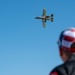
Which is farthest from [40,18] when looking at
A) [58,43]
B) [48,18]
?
[58,43]

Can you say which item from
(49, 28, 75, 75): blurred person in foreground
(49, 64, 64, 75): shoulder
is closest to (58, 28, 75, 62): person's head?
(49, 28, 75, 75): blurred person in foreground

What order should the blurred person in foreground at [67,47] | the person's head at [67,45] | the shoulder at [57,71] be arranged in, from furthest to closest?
the person's head at [67,45] → the blurred person in foreground at [67,47] → the shoulder at [57,71]

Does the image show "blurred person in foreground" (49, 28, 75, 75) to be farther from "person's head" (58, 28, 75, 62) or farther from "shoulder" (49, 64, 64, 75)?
"shoulder" (49, 64, 64, 75)

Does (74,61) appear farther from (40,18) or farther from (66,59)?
(40,18)

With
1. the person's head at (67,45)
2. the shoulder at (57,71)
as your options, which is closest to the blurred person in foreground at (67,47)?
the person's head at (67,45)

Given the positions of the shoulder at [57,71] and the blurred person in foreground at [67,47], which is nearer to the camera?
the shoulder at [57,71]

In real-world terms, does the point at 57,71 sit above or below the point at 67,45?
below

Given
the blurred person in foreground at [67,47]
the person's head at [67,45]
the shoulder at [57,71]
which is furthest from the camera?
the person's head at [67,45]

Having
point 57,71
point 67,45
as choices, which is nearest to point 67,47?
point 67,45

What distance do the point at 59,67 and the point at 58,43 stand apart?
0.78 m

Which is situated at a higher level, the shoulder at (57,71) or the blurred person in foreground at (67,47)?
the blurred person in foreground at (67,47)

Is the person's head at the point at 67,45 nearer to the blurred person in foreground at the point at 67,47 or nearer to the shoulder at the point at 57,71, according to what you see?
the blurred person in foreground at the point at 67,47

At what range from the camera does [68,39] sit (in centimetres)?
776

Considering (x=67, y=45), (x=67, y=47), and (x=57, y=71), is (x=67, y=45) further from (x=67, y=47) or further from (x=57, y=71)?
(x=57, y=71)
